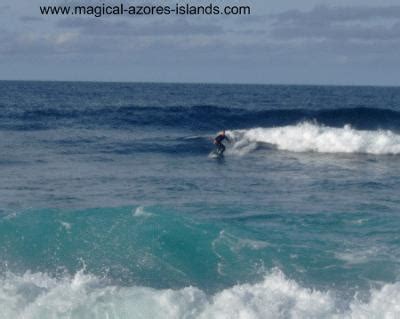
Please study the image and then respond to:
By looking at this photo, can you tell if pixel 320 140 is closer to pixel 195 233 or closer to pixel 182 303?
pixel 195 233

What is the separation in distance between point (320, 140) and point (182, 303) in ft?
69.7

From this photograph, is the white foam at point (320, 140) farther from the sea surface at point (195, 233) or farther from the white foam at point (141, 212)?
the white foam at point (141, 212)

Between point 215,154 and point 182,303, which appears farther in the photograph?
point 215,154

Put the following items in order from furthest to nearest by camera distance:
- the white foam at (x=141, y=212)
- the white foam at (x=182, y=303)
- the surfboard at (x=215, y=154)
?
the surfboard at (x=215, y=154), the white foam at (x=141, y=212), the white foam at (x=182, y=303)

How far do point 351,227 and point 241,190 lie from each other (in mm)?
4890

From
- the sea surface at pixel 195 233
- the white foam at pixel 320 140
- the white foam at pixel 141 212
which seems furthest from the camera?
the white foam at pixel 320 140

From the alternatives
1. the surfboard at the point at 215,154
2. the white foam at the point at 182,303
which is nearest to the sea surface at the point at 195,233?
the white foam at the point at 182,303

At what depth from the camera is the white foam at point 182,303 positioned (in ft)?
34.2

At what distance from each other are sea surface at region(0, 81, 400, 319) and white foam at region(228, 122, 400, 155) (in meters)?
0.50

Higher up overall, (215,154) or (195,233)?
(215,154)

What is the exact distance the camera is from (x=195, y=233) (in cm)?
1449

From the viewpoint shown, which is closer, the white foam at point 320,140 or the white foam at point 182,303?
the white foam at point 182,303

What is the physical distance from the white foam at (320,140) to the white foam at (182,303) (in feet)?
59.6

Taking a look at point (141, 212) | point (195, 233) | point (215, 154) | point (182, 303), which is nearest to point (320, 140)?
point (215, 154)
